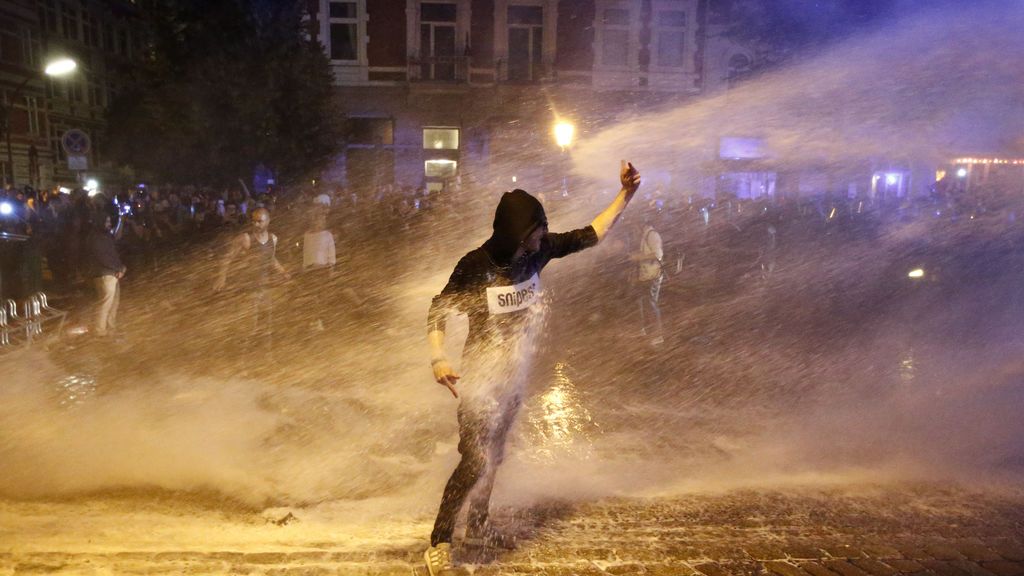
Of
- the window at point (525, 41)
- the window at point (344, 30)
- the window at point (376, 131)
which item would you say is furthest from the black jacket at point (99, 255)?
the window at point (525, 41)

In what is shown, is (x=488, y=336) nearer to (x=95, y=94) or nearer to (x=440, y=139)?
(x=440, y=139)

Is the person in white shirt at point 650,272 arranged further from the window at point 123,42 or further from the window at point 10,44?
the window at point 123,42

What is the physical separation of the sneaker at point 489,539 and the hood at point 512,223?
145cm

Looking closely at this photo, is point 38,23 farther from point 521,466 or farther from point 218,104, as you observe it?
point 521,466

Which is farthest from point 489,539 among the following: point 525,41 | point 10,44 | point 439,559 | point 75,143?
point 10,44

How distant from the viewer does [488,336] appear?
4043 millimetres

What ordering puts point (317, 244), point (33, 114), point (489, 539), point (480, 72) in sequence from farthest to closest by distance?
point (33, 114)
point (480, 72)
point (317, 244)
point (489, 539)

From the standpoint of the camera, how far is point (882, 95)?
22016 mm

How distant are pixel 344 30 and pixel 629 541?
28162mm

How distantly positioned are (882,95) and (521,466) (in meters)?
20.2

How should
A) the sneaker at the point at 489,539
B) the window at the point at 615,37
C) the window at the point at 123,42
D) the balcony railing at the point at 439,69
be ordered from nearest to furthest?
the sneaker at the point at 489,539, the balcony railing at the point at 439,69, the window at the point at 615,37, the window at the point at 123,42

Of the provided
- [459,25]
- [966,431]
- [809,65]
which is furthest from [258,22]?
[966,431]

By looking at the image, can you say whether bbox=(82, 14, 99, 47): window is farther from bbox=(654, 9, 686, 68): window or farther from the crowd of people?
bbox=(654, 9, 686, 68): window

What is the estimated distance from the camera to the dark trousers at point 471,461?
13.3 feet
